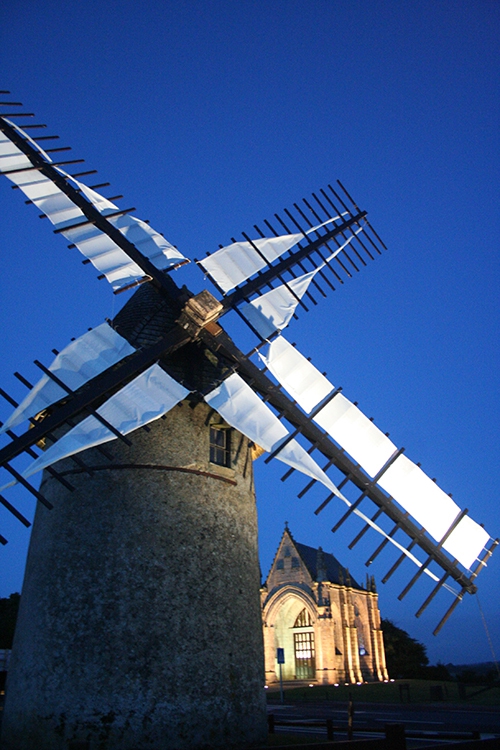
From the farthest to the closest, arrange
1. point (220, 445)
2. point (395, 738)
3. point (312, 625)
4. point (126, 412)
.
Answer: point (312, 625)
point (220, 445)
point (126, 412)
point (395, 738)

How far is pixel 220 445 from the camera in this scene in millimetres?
11227

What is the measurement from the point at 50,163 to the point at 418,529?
35.7ft

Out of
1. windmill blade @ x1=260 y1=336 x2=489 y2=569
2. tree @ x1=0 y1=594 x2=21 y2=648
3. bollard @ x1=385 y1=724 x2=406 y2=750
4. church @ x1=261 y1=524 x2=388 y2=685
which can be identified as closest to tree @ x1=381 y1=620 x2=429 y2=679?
church @ x1=261 y1=524 x2=388 y2=685

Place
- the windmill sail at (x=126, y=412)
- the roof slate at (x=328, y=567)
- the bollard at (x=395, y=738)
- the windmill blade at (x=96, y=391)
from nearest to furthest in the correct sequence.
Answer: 1. the bollard at (x=395, y=738)
2. the windmill sail at (x=126, y=412)
3. the windmill blade at (x=96, y=391)
4. the roof slate at (x=328, y=567)

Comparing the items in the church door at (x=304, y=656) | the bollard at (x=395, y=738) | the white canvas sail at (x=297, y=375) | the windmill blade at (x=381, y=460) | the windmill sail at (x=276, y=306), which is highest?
the windmill sail at (x=276, y=306)

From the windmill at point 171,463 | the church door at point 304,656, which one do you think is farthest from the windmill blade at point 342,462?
the church door at point 304,656

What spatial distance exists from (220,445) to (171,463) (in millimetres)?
1503

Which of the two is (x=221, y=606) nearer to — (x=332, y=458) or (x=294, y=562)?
(x=332, y=458)

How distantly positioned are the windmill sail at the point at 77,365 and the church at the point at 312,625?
3455cm

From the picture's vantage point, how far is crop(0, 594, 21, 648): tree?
37.2 m

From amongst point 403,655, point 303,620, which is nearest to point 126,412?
point 303,620

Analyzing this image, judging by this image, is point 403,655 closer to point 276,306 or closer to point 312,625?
point 312,625

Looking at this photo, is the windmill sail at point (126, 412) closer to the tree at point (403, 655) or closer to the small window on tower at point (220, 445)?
the small window on tower at point (220, 445)

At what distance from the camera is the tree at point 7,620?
3716 cm
